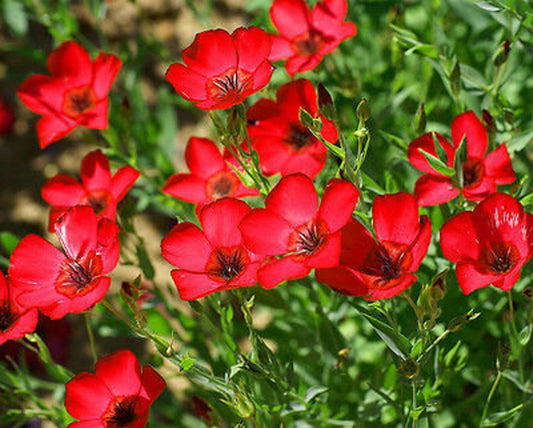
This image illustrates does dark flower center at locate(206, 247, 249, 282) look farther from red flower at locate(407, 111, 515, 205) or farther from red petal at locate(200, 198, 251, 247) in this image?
red flower at locate(407, 111, 515, 205)

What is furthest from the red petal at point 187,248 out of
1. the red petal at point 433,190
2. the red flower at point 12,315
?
the red petal at point 433,190

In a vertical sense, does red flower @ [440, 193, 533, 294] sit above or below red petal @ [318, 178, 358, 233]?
below

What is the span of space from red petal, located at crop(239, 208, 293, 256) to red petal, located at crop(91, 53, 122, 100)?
18.4 inches

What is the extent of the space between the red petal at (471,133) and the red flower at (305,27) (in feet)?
0.88

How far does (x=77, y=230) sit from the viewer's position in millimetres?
1090

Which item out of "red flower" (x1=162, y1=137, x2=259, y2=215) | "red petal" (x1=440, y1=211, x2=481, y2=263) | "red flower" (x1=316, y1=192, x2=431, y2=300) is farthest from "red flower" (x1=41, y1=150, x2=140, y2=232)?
"red petal" (x1=440, y1=211, x2=481, y2=263)

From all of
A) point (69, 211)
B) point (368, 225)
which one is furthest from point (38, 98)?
point (368, 225)

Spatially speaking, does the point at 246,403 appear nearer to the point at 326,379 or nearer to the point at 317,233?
the point at 317,233

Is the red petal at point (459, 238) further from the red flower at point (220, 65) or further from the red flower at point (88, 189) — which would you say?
the red flower at point (88, 189)

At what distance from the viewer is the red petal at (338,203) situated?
952mm

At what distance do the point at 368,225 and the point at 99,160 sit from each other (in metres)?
0.50

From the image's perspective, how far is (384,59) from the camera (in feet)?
6.50

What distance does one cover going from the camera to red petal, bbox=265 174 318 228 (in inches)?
40.5

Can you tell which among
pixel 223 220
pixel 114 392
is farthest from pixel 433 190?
pixel 114 392
